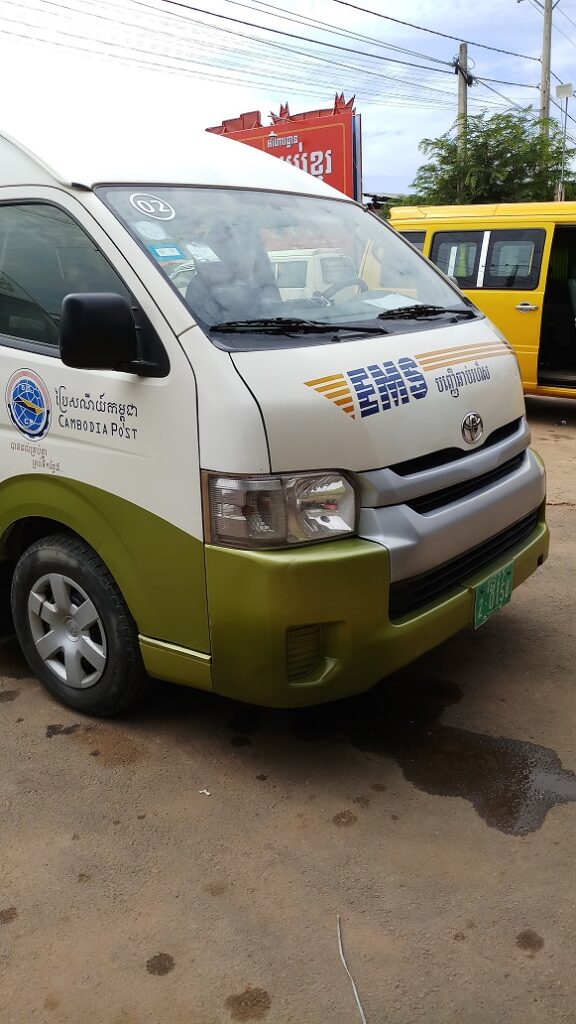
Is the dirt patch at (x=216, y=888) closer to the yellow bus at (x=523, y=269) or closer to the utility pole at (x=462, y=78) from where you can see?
the yellow bus at (x=523, y=269)

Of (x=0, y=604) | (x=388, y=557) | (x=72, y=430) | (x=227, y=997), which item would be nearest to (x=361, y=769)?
(x=388, y=557)

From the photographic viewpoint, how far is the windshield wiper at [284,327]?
2744 millimetres

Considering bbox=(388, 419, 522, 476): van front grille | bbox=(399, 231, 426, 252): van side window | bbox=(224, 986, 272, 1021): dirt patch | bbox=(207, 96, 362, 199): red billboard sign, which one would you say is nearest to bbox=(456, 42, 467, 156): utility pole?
bbox=(207, 96, 362, 199): red billboard sign

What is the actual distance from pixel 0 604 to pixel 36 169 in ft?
6.04

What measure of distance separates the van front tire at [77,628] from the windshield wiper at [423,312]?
1.45 meters

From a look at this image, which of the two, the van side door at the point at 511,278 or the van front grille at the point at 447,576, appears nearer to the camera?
the van front grille at the point at 447,576

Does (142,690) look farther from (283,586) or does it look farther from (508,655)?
(508,655)

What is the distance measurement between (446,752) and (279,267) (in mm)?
1867

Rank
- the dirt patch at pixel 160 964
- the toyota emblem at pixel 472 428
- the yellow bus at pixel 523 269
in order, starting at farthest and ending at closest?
the yellow bus at pixel 523 269
the toyota emblem at pixel 472 428
the dirt patch at pixel 160 964

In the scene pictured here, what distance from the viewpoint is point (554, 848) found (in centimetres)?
253

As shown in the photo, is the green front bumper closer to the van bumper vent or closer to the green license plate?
the van bumper vent

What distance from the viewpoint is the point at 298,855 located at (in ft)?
8.36

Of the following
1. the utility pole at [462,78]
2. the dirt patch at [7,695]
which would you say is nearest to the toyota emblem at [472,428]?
the dirt patch at [7,695]

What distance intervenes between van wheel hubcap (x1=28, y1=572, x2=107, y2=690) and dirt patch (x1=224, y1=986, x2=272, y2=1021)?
4.35 feet
